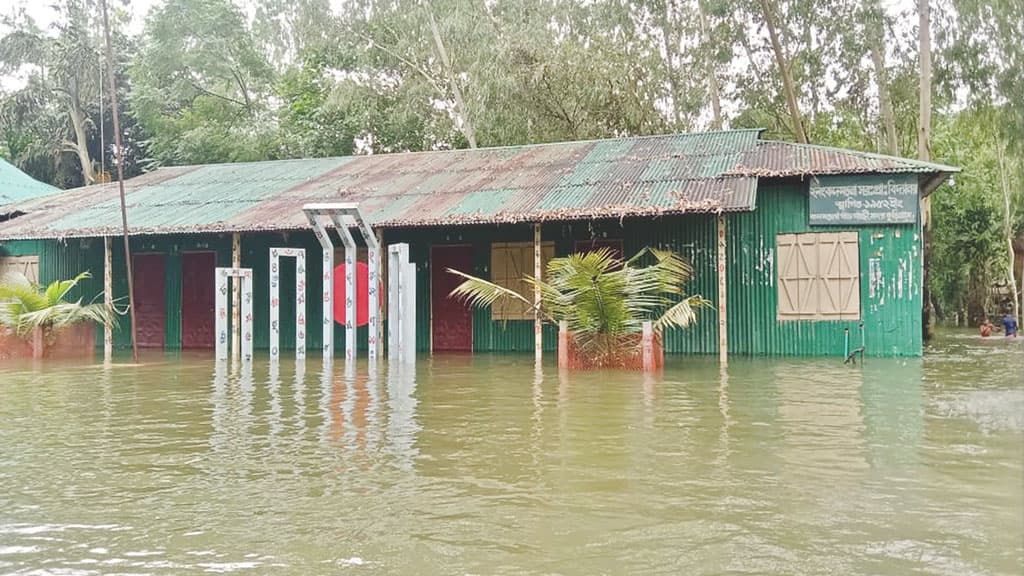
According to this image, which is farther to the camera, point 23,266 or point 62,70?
point 62,70

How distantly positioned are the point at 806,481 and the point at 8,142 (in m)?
35.2

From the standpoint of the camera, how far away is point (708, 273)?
15453mm

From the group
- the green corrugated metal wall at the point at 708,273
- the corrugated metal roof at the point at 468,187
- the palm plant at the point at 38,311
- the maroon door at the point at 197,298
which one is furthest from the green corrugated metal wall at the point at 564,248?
the palm plant at the point at 38,311

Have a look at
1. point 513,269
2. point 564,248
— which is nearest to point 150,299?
point 513,269

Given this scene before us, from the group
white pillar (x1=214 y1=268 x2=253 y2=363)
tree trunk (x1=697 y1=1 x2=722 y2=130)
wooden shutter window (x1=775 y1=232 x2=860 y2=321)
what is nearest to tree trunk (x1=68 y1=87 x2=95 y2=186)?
white pillar (x1=214 y1=268 x2=253 y2=363)

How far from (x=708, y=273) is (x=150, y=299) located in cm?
1178

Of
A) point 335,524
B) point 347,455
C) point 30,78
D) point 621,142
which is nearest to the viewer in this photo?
point 335,524

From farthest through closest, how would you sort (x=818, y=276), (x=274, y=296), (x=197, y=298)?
(x=197, y=298), (x=818, y=276), (x=274, y=296)

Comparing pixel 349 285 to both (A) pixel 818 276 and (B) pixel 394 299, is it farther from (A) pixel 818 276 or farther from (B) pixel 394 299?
(A) pixel 818 276

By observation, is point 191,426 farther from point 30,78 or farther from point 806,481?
point 30,78

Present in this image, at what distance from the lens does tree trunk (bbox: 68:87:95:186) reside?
103ft

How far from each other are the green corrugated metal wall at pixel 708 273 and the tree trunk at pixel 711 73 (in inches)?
422

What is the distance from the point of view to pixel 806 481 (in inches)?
192

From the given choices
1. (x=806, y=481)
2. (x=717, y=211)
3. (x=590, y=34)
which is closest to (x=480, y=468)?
(x=806, y=481)
